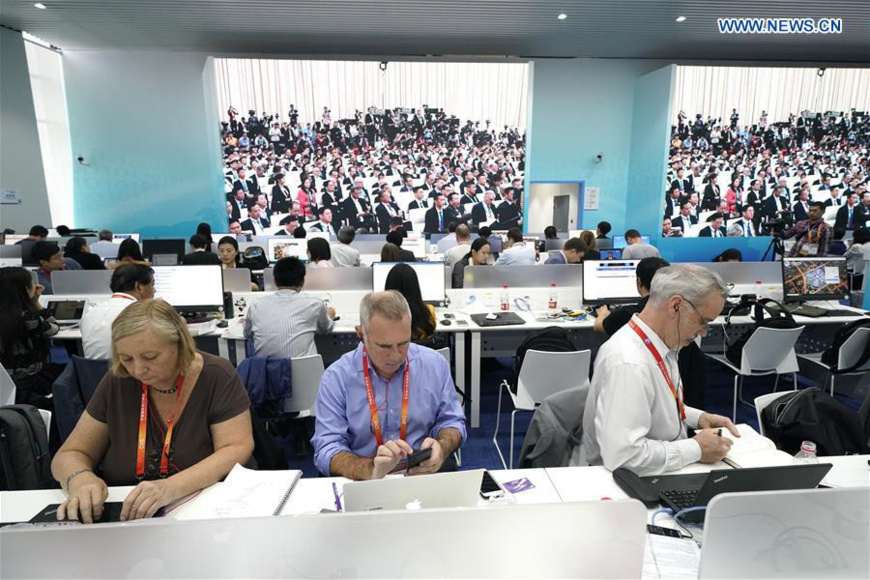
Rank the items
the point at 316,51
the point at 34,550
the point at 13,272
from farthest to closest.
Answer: the point at 316,51 → the point at 13,272 → the point at 34,550

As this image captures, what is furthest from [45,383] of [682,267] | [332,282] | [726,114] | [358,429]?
[726,114]

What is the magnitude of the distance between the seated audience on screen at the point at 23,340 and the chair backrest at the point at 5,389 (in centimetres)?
27

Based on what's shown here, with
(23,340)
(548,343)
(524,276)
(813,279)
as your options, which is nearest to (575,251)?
(524,276)

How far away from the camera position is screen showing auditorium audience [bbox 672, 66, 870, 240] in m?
9.48

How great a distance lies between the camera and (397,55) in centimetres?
927

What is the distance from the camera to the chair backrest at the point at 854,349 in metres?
3.33

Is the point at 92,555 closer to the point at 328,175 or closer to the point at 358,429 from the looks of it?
the point at 358,429

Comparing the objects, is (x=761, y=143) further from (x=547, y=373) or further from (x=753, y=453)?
(x=753, y=453)

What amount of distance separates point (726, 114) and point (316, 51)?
8.30 meters

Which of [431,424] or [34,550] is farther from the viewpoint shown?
[431,424]

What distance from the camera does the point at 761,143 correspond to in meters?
9.84

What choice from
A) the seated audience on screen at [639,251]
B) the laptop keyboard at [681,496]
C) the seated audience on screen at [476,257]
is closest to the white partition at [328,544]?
the laptop keyboard at [681,496]

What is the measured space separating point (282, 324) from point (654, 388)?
2.29 metres

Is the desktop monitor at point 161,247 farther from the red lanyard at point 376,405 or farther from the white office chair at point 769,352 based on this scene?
the white office chair at point 769,352
